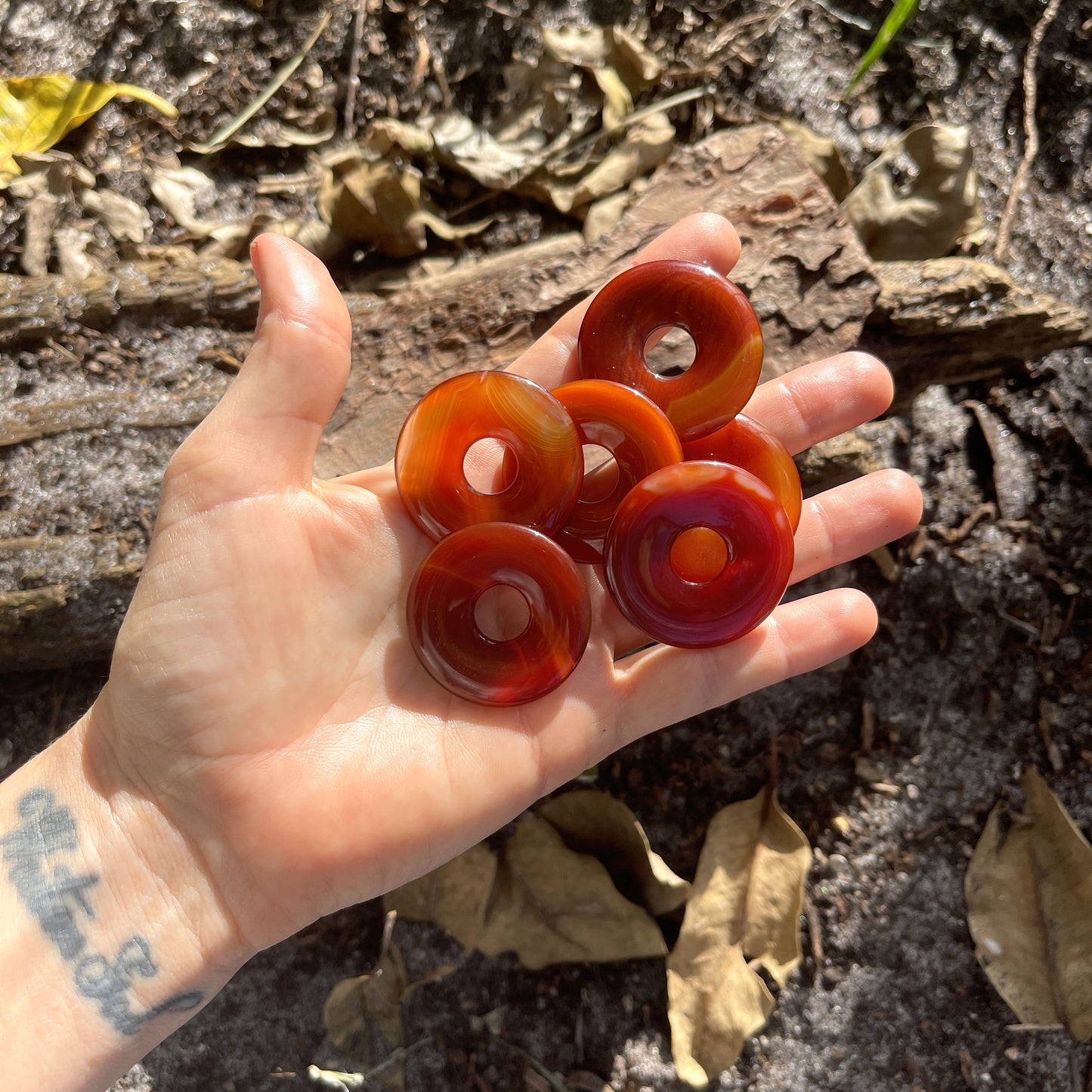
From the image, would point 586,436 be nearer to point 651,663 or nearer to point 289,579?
point 651,663

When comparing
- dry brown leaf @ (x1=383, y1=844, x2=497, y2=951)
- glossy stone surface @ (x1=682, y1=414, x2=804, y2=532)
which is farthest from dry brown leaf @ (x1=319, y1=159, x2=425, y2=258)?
dry brown leaf @ (x1=383, y1=844, x2=497, y2=951)

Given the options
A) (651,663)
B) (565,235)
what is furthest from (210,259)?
(651,663)

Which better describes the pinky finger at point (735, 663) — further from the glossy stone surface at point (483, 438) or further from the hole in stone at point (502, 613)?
the glossy stone surface at point (483, 438)

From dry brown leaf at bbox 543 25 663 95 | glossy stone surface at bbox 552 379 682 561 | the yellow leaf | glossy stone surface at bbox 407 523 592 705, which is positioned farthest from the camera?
dry brown leaf at bbox 543 25 663 95

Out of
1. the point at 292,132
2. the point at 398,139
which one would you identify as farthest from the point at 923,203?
the point at 292,132

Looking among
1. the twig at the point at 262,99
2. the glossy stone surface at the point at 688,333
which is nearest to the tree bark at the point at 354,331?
the glossy stone surface at the point at 688,333

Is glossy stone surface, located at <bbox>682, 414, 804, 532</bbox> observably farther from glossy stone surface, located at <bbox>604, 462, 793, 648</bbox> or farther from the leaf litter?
the leaf litter

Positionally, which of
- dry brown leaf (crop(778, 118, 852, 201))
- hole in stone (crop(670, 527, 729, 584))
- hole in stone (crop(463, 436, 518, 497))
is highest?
dry brown leaf (crop(778, 118, 852, 201))

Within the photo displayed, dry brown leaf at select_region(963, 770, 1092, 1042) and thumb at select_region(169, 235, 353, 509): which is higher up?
thumb at select_region(169, 235, 353, 509)
